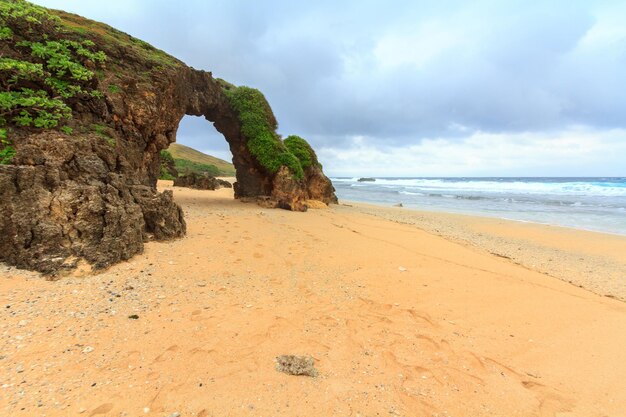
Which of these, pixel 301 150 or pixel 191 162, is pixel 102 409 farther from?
pixel 191 162

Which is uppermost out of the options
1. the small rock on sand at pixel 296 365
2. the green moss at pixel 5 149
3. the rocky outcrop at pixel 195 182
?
the green moss at pixel 5 149

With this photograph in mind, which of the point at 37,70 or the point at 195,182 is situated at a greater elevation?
the point at 37,70

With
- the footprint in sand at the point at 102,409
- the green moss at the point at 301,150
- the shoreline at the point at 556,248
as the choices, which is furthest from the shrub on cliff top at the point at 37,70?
the green moss at the point at 301,150

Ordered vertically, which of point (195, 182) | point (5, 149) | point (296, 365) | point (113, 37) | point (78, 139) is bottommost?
point (296, 365)

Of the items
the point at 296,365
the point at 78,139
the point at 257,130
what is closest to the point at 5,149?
the point at 78,139

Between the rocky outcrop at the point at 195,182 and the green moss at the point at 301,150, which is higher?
the green moss at the point at 301,150

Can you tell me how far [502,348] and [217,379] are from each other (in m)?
3.97

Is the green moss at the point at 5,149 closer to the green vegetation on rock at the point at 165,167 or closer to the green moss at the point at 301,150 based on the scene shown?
the green moss at the point at 301,150

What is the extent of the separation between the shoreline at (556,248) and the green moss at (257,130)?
359 inches

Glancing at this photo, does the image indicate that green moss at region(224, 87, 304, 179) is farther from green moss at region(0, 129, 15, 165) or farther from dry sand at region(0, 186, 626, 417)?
green moss at region(0, 129, 15, 165)

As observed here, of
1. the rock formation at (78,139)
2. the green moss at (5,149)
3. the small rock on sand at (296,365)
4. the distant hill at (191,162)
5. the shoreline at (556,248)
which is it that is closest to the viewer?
the small rock on sand at (296,365)

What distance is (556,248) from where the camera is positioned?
12.2 meters

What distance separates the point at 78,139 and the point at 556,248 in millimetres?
16635

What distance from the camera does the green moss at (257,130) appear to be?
16969mm
